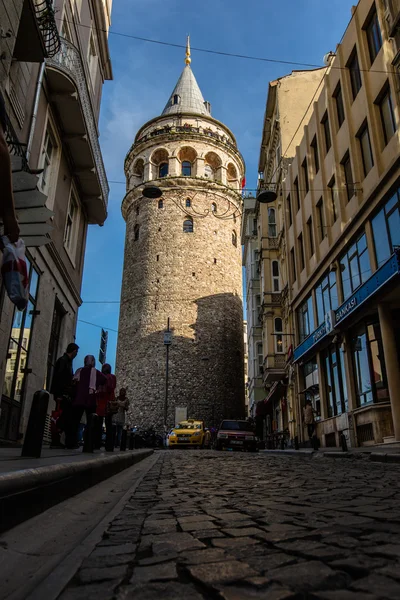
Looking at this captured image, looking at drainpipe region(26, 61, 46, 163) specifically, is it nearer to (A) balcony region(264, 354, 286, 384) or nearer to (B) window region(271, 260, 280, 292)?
(A) balcony region(264, 354, 286, 384)

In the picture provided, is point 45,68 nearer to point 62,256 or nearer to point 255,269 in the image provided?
point 62,256

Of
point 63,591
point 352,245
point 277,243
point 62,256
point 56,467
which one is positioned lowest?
point 63,591

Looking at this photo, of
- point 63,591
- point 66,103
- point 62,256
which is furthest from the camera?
point 62,256

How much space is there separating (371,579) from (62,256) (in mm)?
12249

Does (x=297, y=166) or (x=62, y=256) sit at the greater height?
(x=297, y=166)

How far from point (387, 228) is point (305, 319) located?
831cm

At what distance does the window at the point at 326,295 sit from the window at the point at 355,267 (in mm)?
793

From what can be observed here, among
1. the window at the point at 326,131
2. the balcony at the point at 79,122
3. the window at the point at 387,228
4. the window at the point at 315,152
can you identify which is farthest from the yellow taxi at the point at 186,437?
the window at the point at 326,131

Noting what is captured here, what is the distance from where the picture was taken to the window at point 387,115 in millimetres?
12412

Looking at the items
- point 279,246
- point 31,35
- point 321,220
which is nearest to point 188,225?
point 279,246

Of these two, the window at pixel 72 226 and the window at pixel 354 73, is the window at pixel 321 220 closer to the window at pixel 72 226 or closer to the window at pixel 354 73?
the window at pixel 354 73

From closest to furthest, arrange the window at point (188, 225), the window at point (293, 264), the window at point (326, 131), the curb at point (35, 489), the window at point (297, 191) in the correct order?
the curb at point (35, 489) < the window at point (326, 131) < the window at point (297, 191) < the window at point (293, 264) < the window at point (188, 225)

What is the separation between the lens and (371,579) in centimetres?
135

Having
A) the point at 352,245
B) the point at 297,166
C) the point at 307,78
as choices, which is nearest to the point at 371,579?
the point at 352,245
